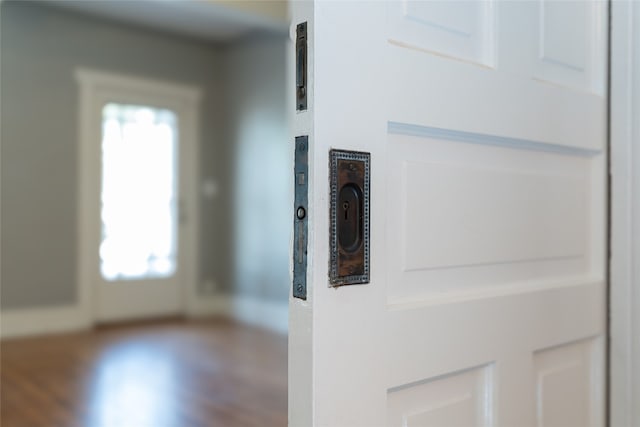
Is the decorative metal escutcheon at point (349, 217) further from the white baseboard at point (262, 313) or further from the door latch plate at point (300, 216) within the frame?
the white baseboard at point (262, 313)

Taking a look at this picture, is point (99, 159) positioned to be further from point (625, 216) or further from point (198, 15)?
point (625, 216)

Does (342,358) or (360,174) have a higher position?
(360,174)

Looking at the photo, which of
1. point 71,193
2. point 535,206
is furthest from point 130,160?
point 535,206

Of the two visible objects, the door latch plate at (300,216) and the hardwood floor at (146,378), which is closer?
the door latch plate at (300,216)

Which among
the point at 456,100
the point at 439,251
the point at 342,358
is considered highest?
the point at 456,100

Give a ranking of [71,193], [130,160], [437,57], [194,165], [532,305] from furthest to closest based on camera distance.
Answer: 1. [194,165]
2. [130,160]
3. [71,193]
4. [532,305]
5. [437,57]

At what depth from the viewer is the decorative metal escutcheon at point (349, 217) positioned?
0.68 m

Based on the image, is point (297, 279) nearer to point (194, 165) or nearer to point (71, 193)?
point (71, 193)

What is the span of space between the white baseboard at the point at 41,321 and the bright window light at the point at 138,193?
423 millimetres

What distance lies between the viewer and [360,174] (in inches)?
27.8

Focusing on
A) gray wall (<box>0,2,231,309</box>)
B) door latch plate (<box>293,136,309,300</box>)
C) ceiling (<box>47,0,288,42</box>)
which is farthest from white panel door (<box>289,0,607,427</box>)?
gray wall (<box>0,2,231,309</box>)

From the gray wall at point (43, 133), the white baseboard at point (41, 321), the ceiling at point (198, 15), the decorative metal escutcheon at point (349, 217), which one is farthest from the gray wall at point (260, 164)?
the decorative metal escutcheon at point (349, 217)

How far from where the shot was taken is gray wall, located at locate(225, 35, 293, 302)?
5.26 m

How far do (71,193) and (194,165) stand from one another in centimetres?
118
